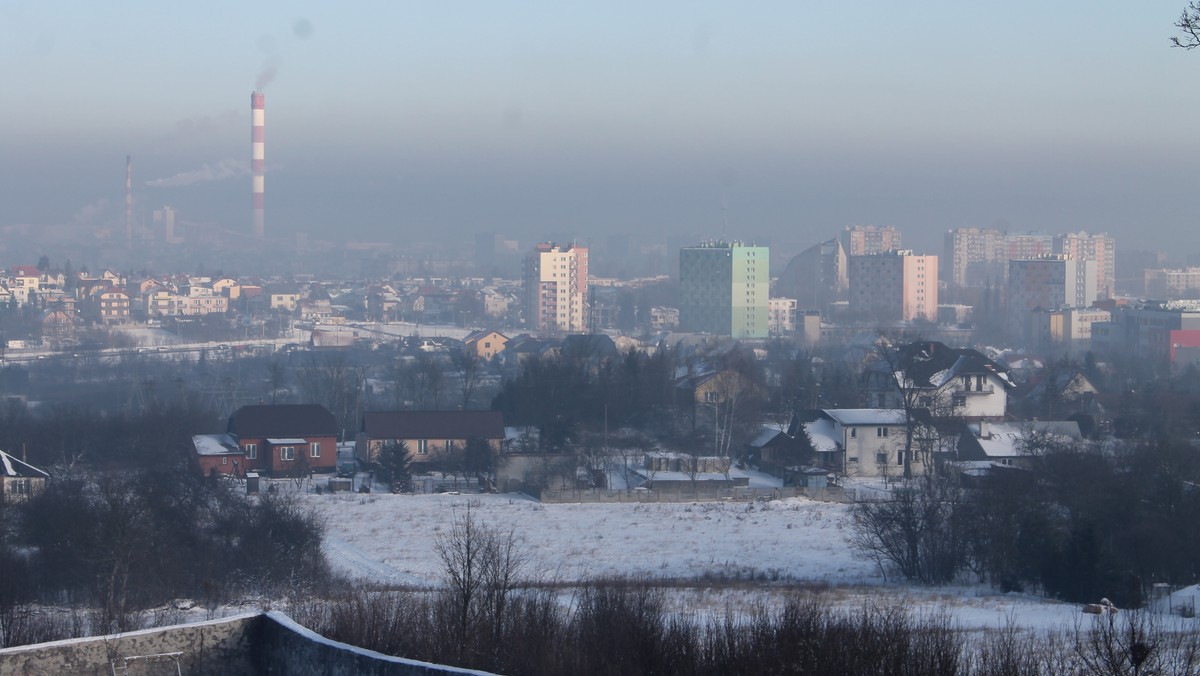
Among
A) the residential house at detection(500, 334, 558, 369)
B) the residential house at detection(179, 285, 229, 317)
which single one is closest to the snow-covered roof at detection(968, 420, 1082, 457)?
the residential house at detection(500, 334, 558, 369)

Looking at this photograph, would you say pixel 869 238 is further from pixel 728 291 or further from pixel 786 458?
pixel 786 458

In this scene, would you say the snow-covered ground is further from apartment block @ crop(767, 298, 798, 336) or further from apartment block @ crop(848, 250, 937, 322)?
apartment block @ crop(848, 250, 937, 322)

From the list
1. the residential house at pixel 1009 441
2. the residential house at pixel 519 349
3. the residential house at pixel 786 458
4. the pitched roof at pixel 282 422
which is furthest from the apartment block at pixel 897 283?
the pitched roof at pixel 282 422

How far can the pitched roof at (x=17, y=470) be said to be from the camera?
17094mm

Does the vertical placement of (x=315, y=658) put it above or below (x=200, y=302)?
below

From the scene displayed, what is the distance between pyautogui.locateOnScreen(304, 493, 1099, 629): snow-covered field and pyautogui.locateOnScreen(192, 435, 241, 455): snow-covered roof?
9.04 ft

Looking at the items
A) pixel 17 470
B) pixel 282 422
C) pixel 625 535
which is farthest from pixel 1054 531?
pixel 17 470

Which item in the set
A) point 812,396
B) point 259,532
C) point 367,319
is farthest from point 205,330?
point 259,532

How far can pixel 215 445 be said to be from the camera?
2052 centimetres

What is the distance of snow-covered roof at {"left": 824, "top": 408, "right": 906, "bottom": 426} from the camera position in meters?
21.2

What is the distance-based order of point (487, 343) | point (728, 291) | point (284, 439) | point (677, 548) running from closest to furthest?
point (677, 548) → point (284, 439) → point (487, 343) → point (728, 291)

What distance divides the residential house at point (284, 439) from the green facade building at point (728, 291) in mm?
39374

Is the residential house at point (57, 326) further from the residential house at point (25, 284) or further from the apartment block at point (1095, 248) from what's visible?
the apartment block at point (1095, 248)

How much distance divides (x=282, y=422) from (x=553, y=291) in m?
42.9
